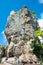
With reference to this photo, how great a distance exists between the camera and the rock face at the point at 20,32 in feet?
77.9

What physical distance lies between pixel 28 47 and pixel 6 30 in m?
3.10

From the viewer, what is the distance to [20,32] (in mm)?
24938

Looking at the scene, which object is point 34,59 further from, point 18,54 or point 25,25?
point 25,25

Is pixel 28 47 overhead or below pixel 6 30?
below

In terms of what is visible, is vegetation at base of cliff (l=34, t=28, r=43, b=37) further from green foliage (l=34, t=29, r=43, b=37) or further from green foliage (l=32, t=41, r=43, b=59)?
green foliage (l=32, t=41, r=43, b=59)

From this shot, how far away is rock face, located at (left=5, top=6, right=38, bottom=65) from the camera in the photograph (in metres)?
23.8

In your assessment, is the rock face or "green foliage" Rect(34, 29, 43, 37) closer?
"green foliage" Rect(34, 29, 43, 37)

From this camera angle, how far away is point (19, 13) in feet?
83.5

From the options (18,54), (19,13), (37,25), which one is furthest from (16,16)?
(18,54)

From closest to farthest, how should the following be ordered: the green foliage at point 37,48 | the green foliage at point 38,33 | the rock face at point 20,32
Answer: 1. the green foliage at point 38,33
2. the green foliage at point 37,48
3. the rock face at point 20,32

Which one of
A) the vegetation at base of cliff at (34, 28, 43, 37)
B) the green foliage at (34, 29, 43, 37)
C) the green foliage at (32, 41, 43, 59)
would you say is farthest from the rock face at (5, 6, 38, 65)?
the green foliage at (34, 29, 43, 37)

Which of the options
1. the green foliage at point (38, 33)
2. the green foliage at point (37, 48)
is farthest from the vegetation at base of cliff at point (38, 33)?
the green foliage at point (37, 48)

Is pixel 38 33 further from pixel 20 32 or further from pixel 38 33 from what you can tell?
pixel 20 32

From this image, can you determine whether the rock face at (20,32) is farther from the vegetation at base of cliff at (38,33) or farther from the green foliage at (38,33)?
the green foliage at (38,33)
